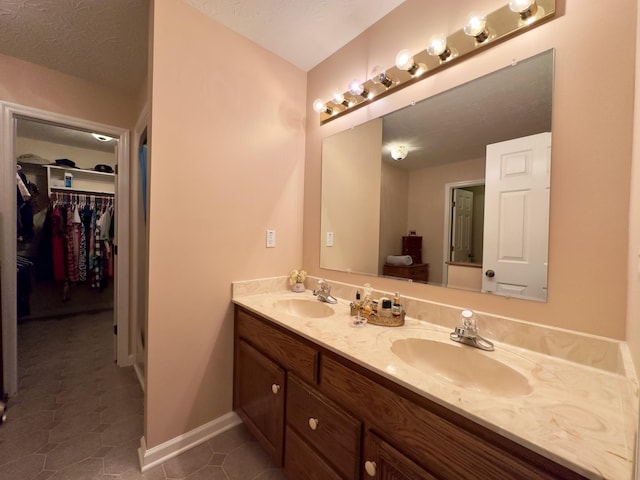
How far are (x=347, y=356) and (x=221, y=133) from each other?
4.68 ft

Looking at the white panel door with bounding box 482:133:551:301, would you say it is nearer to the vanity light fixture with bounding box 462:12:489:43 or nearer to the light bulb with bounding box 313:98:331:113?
the vanity light fixture with bounding box 462:12:489:43

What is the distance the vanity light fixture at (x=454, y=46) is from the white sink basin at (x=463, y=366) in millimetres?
1258

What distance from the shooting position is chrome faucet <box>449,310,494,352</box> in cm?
95

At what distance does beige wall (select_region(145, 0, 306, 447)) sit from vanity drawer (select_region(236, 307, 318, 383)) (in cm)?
20

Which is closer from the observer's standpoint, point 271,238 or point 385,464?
point 385,464

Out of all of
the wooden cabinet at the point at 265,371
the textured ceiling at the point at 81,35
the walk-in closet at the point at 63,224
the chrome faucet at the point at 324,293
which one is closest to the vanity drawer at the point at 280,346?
the wooden cabinet at the point at 265,371

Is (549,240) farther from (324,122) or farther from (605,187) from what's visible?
(324,122)

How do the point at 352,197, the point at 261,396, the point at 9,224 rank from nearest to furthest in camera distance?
1. the point at 261,396
2. the point at 352,197
3. the point at 9,224

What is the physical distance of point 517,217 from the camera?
101cm

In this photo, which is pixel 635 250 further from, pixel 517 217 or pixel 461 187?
pixel 461 187

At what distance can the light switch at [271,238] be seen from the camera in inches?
70.2

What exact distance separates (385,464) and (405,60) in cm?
167

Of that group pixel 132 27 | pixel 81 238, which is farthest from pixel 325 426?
pixel 81 238

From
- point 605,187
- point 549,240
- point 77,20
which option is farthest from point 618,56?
point 77,20
